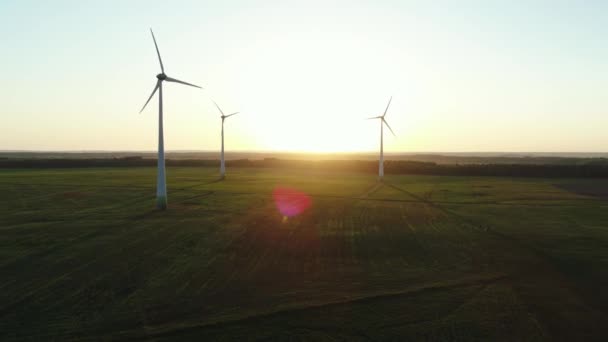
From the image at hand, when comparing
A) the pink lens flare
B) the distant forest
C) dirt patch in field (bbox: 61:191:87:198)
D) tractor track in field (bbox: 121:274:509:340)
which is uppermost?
the distant forest

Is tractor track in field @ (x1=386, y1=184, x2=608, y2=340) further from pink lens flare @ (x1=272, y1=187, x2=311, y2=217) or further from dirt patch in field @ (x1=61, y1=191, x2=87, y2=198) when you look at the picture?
dirt patch in field @ (x1=61, y1=191, x2=87, y2=198)

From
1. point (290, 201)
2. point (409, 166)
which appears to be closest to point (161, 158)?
point (290, 201)

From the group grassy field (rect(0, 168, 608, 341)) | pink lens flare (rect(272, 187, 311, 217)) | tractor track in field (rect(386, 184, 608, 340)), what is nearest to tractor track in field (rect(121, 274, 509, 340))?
grassy field (rect(0, 168, 608, 341))

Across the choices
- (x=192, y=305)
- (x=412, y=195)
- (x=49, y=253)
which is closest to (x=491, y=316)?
(x=192, y=305)

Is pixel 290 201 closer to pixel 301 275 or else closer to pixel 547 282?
pixel 301 275

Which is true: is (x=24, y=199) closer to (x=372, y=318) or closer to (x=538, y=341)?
(x=372, y=318)
